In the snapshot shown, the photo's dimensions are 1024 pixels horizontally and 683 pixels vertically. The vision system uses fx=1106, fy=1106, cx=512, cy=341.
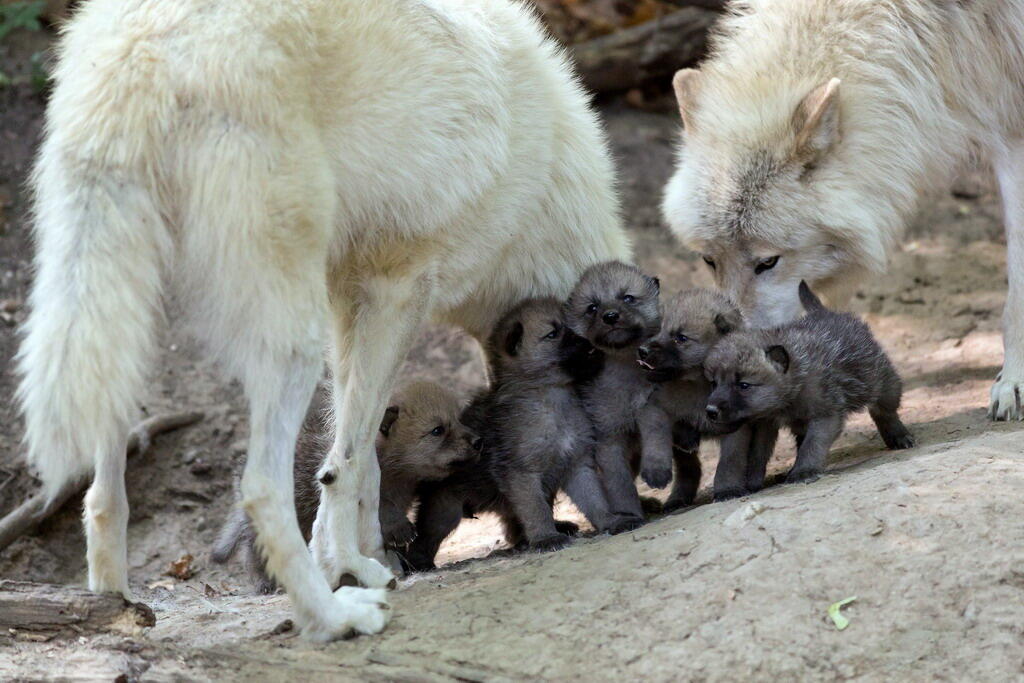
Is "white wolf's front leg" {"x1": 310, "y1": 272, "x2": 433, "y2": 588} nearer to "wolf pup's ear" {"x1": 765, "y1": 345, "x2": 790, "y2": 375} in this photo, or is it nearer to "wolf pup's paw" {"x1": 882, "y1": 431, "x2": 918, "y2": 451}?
"wolf pup's ear" {"x1": 765, "y1": 345, "x2": 790, "y2": 375}

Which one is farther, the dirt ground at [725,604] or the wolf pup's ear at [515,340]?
the wolf pup's ear at [515,340]

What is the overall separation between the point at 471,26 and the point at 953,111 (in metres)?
2.78

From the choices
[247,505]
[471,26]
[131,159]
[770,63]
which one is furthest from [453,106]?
[770,63]

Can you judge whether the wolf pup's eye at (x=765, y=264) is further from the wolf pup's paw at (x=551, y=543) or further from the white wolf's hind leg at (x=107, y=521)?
the white wolf's hind leg at (x=107, y=521)

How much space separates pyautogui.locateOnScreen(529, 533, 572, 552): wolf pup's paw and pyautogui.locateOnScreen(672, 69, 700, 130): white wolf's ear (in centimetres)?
245

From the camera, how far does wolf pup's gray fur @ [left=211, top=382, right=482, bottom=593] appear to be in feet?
16.7

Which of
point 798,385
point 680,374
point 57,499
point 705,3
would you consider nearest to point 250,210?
point 680,374

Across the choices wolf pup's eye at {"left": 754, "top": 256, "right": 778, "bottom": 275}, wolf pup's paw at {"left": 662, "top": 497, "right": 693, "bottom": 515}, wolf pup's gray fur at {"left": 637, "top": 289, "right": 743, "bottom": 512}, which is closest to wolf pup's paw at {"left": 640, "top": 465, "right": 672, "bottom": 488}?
wolf pup's gray fur at {"left": 637, "top": 289, "right": 743, "bottom": 512}

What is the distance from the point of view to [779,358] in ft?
15.4

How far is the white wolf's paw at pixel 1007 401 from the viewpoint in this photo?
5465 mm

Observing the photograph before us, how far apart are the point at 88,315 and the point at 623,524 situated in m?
2.44

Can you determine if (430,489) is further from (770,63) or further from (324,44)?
(770,63)

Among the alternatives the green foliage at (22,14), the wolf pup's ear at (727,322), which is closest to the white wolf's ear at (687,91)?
the wolf pup's ear at (727,322)

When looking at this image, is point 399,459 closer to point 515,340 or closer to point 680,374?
point 515,340
